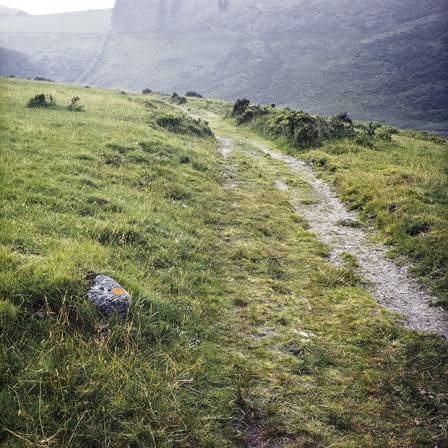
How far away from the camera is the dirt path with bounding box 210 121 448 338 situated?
8.02m

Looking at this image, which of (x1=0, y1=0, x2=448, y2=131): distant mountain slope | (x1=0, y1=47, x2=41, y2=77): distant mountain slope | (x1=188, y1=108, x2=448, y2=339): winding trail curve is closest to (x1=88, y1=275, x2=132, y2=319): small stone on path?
(x1=188, y1=108, x2=448, y2=339): winding trail curve

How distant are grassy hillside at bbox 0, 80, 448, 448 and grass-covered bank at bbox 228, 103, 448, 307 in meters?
2.29

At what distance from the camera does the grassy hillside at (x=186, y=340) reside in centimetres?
483

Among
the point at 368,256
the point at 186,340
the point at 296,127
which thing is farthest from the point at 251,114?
the point at 186,340

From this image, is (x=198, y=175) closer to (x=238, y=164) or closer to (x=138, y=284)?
(x=238, y=164)

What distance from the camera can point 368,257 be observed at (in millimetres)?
10820

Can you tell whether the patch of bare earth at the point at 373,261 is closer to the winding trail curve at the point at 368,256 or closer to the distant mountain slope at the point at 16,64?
the winding trail curve at the point at 368,256

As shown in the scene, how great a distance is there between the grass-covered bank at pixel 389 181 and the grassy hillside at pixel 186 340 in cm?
229

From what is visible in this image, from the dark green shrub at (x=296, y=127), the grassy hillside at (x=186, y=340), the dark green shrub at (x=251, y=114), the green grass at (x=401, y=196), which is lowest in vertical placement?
the grassy hillside at (x=186, y=340)

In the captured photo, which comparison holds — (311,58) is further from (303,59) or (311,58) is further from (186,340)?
(186,340)

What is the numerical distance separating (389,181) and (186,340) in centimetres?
1292

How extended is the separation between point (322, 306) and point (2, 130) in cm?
1511

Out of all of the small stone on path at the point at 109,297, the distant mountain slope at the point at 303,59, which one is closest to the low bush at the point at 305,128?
the small stone on path at the point at 109,297

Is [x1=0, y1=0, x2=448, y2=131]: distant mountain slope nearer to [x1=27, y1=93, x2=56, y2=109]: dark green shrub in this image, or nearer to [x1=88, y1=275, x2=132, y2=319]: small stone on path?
[x1=27, y1=93, x2=56, y2=109]: dark green shrub
